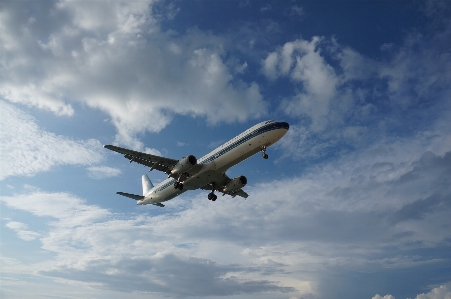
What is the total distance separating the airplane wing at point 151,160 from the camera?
2084 inches

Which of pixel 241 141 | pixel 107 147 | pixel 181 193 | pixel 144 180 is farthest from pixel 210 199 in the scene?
pixel 144 180

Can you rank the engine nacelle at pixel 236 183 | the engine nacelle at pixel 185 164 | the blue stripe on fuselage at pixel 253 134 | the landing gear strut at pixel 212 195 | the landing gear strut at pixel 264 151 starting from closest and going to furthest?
1. the blue stripe on fuselage at pixel 253 134
2. the landing gear strut at pixel 264 151
3. the engine nacelle at pixel 185 164
4. the engine nacelle at pixel 236 183
5. the landing gear strut at pixel 212 195

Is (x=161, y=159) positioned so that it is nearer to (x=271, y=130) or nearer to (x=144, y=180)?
(x=271, y=130)

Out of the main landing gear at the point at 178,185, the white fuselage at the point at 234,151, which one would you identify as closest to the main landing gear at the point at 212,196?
the white fuselage at the point at 234,151

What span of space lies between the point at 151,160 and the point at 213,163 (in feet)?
31.1

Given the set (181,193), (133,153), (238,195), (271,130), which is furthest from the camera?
(238,195)

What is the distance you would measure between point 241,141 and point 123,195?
1168 inches

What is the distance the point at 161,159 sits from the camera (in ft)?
178

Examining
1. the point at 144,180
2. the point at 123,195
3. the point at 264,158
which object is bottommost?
the point at 264,158

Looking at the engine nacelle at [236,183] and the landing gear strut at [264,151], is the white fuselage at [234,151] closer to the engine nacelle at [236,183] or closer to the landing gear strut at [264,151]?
the landing gear strut at [264,151]

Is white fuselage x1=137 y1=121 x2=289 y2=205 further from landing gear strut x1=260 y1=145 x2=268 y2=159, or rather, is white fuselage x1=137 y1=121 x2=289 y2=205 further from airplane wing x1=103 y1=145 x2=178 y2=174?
airplane wing x1=103 y1=145 x2=178 y2=174

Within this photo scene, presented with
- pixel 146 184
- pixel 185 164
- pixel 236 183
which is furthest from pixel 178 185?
pixel 146 184

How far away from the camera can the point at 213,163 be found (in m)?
53.3

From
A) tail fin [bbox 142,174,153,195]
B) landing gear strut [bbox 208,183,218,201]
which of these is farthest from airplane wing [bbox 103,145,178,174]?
tail fin [bbox 142,174,153,195]
